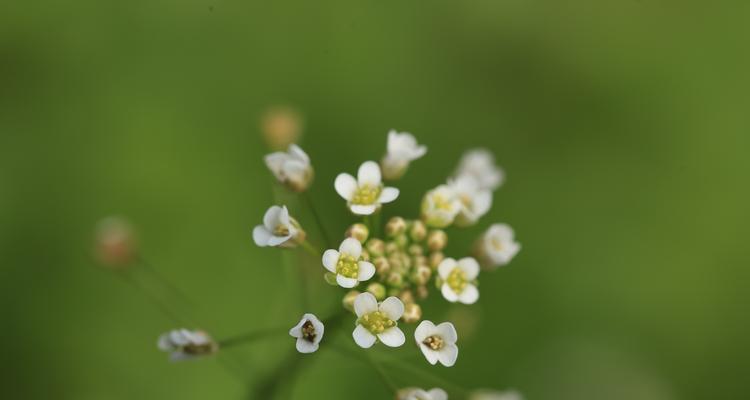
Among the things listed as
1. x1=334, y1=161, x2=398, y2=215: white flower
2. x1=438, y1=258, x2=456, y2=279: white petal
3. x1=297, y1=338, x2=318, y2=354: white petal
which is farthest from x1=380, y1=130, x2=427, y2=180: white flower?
x1=297, y1=338, x2=318, y2=354: white petal

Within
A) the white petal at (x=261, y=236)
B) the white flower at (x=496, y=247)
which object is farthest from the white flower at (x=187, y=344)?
the white flower at (x=496, y=247)

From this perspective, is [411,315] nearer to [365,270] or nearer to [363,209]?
[365,270]

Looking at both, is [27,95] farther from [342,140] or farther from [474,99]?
[474,99]

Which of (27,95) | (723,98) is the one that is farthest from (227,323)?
(723,98)

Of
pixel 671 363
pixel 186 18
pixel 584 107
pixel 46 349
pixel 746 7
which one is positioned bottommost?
pixel 46 349

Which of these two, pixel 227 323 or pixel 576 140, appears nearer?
pixel 227 323

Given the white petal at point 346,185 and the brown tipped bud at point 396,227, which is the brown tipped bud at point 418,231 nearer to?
the brown tipped bud at point 396,227
